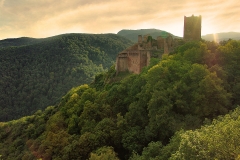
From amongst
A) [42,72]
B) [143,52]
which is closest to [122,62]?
[143,52]

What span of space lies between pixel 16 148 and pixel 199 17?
46815mm

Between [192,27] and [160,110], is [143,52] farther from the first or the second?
[160,110]

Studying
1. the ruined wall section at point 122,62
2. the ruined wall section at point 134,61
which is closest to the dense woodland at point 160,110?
the ruined wall section at point 134,61

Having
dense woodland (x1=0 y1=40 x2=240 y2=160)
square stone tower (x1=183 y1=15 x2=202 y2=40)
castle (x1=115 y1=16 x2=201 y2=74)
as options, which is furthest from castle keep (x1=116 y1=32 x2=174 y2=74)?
dense woodland (x1=0 y1=40 x2=240 y2=160)

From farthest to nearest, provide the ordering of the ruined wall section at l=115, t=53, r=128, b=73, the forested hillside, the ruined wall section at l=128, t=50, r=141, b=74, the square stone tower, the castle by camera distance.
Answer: the forested hillside
the ruined wall section at l=115, t=53, r=128, b=73
the square stone tower
the ruined wall section at l=128, t=50, r=141, b=74
the castle

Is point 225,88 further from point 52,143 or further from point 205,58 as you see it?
point 52,143

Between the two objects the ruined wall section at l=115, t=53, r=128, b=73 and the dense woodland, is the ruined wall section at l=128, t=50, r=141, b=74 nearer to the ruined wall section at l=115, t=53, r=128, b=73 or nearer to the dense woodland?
the ruined wall section at l=115, t=53, r=128, b=73

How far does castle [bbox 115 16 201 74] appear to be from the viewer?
4500cm

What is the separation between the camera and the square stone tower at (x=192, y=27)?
46994mm

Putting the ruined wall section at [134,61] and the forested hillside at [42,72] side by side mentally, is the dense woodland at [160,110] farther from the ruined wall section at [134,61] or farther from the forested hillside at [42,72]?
the forested hillside at [42,72]

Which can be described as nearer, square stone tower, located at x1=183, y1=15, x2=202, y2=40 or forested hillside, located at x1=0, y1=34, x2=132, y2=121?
square stone tower, located at x1=183, y1=15, x2=202, y2=40

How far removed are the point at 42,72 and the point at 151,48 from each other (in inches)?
5371

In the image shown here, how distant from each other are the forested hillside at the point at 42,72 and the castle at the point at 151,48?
79.8 meters

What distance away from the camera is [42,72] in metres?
169
